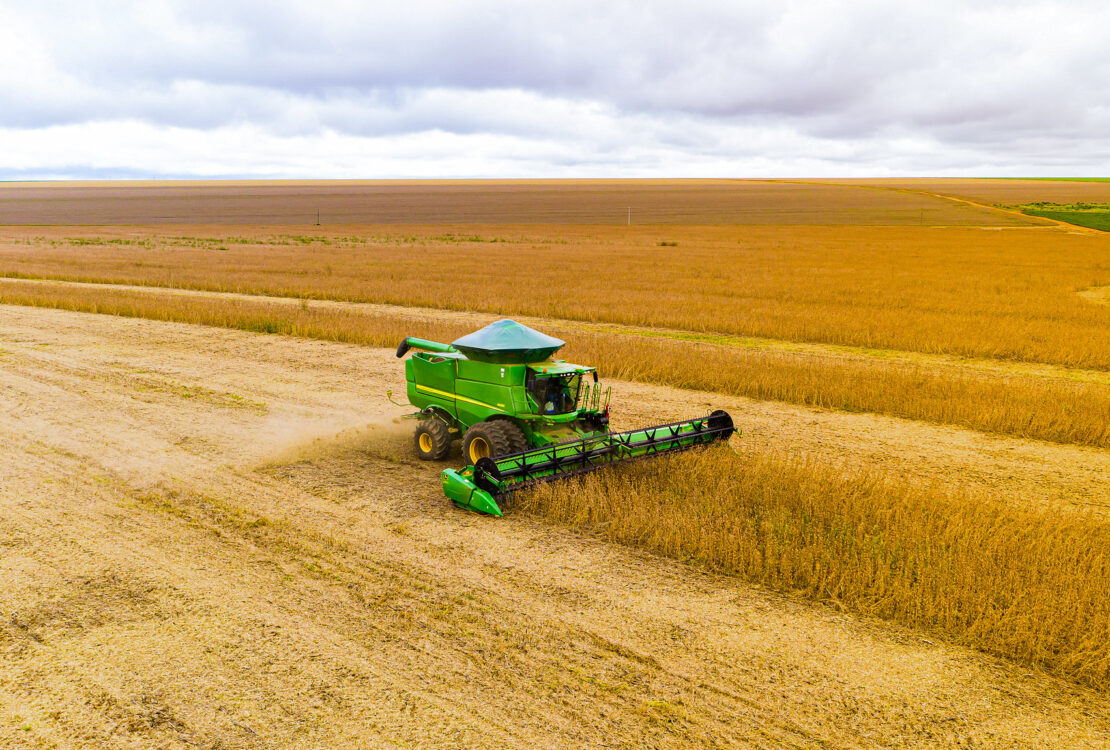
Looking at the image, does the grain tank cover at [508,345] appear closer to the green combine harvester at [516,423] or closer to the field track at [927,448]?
the green combine harvester at [516,423]

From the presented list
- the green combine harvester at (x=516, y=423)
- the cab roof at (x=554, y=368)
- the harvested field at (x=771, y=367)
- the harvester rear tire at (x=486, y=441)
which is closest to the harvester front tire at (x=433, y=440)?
the green combine harvester at (x=516, y=423)

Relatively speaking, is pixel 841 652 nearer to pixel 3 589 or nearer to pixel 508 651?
pixel 508 651

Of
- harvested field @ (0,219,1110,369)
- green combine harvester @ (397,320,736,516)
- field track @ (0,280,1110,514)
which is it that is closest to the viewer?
green combine harvester @ (397,320,736,516)

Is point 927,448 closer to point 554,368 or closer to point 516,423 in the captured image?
point 554,368

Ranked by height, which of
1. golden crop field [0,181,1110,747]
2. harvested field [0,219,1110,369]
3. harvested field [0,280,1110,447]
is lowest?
harvested field [0,219,1110,369]

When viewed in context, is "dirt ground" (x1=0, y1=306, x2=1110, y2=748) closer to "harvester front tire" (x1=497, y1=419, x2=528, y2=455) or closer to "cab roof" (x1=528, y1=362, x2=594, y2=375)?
"harvester front tire" (x1=497, y1=419, x2=528, y2=455)

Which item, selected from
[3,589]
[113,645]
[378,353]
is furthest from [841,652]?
[378,353]

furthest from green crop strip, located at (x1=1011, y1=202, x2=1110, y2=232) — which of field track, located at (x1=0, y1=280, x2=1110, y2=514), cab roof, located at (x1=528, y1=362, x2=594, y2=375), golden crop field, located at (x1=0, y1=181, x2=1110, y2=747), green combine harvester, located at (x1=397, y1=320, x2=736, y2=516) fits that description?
cab roof, located at (x1=528, y1=362, x2=594, y2=375)
